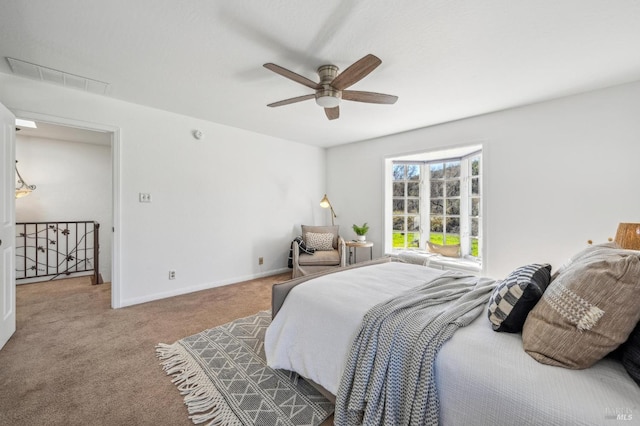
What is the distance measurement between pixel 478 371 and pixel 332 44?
2.16 meters

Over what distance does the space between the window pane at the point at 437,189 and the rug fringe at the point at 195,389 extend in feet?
13.3

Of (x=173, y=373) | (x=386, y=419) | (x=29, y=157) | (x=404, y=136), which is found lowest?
(x=173, y=373)

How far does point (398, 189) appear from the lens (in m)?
4.74

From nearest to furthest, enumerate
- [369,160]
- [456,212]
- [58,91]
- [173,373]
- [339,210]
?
[173,373] < [58,91] < [456,212] < [369,160] < [339,210]

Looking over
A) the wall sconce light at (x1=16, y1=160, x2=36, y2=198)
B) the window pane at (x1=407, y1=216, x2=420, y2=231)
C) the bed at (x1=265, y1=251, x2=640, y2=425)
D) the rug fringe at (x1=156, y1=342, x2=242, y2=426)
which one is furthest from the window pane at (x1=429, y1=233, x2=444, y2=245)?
the wall sconce light at (x1=16, y1=160, x2=36, y2=198)

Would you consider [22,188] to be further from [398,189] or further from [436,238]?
[436,238]

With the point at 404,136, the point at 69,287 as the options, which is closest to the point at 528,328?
the point at 404,136

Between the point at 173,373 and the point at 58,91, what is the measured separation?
3.05m

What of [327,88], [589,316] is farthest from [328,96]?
[589,316]

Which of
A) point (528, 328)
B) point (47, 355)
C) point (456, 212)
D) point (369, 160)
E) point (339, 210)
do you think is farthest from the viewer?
point (339, 210)

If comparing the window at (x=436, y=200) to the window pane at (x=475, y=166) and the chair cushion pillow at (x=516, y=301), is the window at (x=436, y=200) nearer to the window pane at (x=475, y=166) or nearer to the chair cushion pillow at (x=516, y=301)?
the window pane at (x=475, y=166)

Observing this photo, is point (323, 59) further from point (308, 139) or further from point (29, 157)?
point (29, 157)

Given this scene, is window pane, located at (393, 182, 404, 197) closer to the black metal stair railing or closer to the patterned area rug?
the patterned area rug

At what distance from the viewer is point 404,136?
425 centimetres
